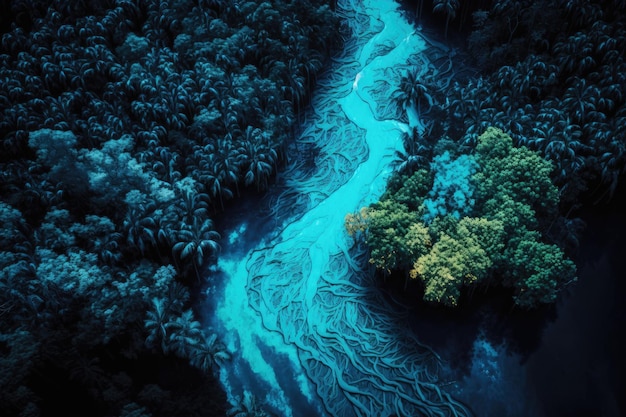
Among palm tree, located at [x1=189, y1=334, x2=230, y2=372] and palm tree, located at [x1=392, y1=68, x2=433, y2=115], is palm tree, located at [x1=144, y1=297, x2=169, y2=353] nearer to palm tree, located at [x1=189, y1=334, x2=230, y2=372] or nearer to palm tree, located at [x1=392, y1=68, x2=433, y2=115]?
palm tree, located at [x1=189, y1=334, x2=230, y2=372]

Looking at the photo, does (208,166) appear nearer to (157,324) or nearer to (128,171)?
(128,171)

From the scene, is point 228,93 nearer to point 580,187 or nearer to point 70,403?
point 70,403

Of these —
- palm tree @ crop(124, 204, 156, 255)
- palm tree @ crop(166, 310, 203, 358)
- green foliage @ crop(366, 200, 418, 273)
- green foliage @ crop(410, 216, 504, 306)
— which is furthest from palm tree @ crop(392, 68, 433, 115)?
palm tree @ crop(166, 310, 203, 358)

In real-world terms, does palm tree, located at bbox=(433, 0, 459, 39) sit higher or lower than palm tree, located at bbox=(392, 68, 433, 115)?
higher

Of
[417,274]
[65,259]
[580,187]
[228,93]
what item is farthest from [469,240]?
[65,259]

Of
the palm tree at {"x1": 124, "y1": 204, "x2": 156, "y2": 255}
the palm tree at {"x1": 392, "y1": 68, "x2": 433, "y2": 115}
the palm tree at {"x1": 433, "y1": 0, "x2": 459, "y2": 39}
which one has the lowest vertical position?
the palm tree at {"x1": 124, "y1": 204, "x2": 156, "y2": 255}

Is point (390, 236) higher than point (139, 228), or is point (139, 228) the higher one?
point (390, 236)

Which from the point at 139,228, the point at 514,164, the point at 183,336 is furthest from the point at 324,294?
the point at 514,164
